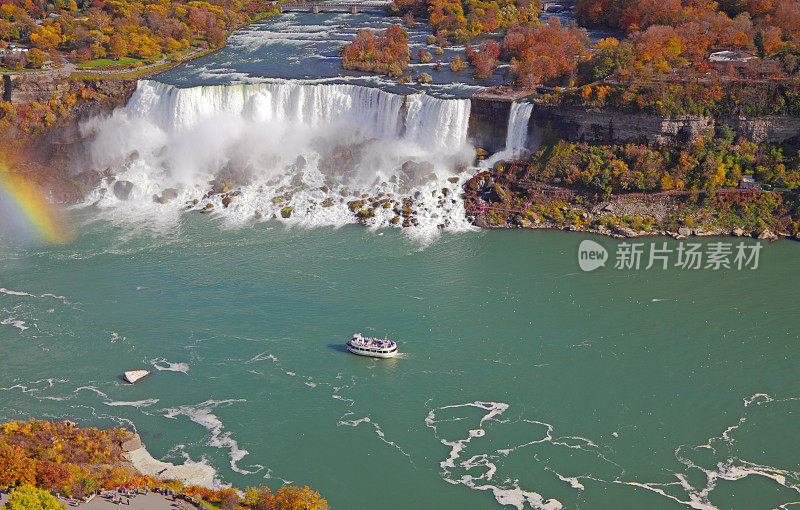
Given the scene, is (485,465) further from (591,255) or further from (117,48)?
(117,48)

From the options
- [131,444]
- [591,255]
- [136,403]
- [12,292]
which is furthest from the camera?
[591,255]

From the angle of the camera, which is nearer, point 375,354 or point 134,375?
point 134,375

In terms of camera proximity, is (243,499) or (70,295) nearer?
(243,499)

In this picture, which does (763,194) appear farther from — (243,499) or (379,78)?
(243,499)

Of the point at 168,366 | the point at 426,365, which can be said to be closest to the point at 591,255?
the point at 426,365

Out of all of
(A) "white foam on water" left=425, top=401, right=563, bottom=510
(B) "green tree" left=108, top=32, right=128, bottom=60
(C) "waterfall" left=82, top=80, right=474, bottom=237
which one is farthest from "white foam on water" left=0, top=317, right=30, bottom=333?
(B) "green tree" left=108, top=32, right=128, bottom=60

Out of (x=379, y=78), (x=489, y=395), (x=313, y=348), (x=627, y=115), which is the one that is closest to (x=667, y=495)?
(x=489, y=395)

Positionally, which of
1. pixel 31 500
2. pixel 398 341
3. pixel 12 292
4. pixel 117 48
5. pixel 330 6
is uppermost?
pixel 330 6

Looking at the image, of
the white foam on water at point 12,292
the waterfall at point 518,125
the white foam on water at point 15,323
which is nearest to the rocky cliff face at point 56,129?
the white foam on water at point 12,292
